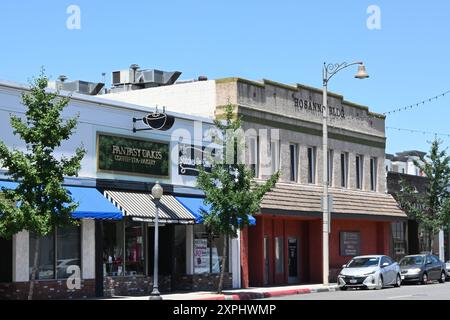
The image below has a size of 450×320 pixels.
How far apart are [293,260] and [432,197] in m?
12.2

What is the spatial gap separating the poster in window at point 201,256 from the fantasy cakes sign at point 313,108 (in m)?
8.88

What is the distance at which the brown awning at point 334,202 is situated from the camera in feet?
119

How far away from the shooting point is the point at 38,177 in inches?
914

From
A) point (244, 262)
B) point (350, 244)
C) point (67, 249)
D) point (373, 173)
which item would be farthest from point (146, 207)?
point (373, 173)

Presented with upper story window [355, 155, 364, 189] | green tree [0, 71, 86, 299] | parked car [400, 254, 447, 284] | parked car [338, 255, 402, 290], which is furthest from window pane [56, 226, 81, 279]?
upper story window [355, 155, 364, 189]

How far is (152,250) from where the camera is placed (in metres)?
31.5

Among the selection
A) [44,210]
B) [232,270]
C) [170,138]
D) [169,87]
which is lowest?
[232,270]

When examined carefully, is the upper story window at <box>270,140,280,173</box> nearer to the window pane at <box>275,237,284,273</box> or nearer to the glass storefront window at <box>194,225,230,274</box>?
the window pane at <box>275,237,284,273</box>

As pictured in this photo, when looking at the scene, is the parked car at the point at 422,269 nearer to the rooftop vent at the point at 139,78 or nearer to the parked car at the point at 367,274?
the parked car at the point at 367,274
